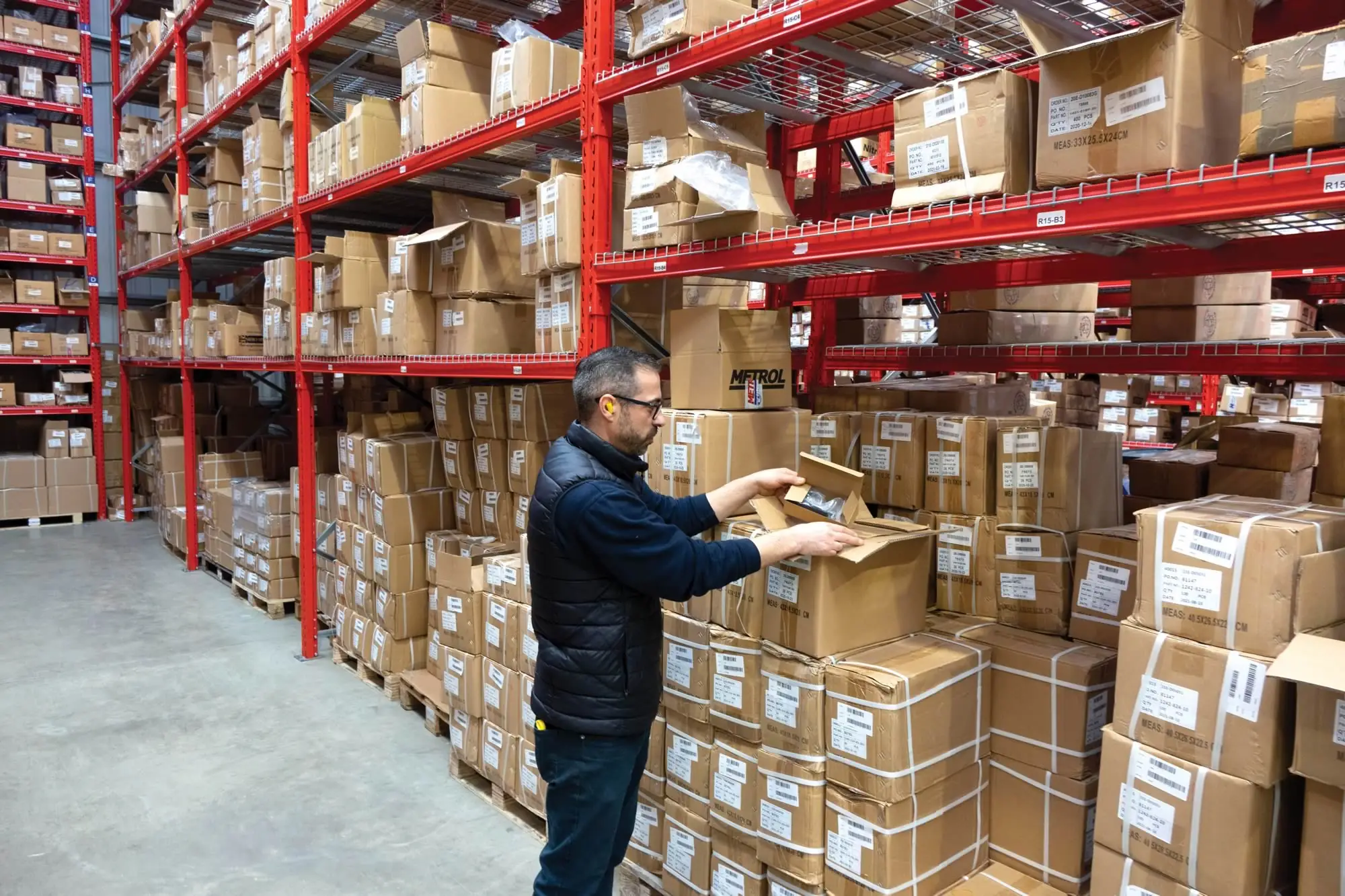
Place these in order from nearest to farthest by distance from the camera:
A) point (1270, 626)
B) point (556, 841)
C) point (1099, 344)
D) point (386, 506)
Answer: point (1270, 626) < point (556, 841) < point (1099, 344) < point (386, 506)

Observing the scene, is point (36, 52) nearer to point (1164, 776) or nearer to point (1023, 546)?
point (1023, 546)

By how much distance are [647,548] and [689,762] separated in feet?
3.26

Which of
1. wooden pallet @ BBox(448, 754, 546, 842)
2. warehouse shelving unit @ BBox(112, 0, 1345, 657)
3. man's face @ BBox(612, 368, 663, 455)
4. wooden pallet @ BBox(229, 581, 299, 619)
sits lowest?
wooden pallet @ BBox(448, 754, 546, 842)

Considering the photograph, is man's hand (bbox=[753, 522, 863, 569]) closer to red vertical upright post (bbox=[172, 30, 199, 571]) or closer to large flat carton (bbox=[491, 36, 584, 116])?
large flat carton (bbox=[491, 36, 584, 116])

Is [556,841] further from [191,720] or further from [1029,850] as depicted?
[191,720]

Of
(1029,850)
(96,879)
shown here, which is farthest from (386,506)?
(1029,850)

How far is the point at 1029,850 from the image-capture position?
2.48 metres

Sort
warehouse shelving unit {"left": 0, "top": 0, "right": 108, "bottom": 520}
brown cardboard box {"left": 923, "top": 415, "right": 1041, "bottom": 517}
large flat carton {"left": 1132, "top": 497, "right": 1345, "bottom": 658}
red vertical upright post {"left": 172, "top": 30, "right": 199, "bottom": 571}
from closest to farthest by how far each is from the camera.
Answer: large flat carton {"left": 1132, "top": 497, "right": 1345, "bottom": 658} → brown cardboard box {"left": 923, "top": 415, "right": 1041, "bottom": 517} → red vertical upright post {"left": 172, "top": 30, "right": 199, "bottom": 571} → warehouse shelving unit {"left": 0, "top": 0, "right": 108, "bottom": 520}

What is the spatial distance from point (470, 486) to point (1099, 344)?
3141mm

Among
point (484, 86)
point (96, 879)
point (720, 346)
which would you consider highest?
point (484, 86)

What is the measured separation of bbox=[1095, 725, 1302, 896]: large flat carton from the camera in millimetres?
1818

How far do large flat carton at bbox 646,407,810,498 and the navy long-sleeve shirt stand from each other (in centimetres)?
59

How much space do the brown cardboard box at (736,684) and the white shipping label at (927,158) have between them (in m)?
1.37

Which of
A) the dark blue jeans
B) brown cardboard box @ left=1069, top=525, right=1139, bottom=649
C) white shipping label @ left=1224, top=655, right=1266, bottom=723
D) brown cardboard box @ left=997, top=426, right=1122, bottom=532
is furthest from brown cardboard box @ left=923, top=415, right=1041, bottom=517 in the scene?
the dark blue jeans
